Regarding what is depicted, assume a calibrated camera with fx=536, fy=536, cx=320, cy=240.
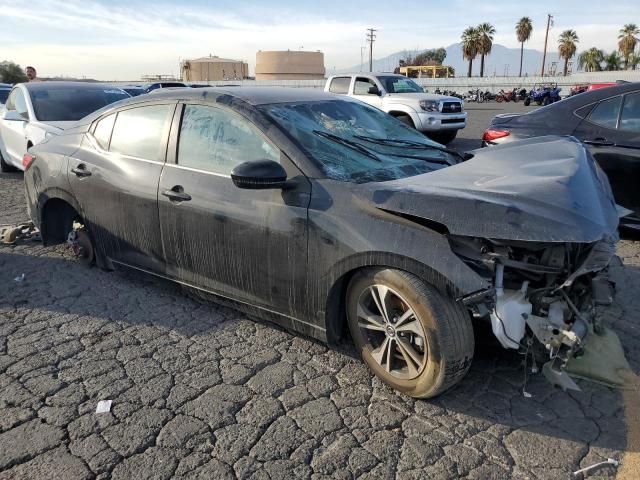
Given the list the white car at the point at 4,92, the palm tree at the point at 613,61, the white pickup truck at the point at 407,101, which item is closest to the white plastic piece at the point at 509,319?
the white pickup truck at the point at 407,101

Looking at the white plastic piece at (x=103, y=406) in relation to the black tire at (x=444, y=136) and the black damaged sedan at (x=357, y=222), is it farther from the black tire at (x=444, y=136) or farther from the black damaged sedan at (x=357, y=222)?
the black tire at (x=444, y=136)

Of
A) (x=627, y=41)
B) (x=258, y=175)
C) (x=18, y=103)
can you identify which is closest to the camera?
(x=258, y=175)

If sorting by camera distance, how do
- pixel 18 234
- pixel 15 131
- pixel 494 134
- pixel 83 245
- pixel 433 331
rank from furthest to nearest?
pixel 15 131
pixel 494 134
pixel 18 234
pixel 83 245
pixel 433 331

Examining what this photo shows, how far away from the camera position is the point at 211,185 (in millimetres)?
3516

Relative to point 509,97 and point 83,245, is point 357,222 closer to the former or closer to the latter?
point 83,245

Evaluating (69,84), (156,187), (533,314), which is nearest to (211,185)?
(156,187)

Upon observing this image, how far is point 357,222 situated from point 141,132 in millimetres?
2101

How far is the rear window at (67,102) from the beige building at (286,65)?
71.7 meters

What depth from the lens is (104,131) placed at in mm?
4406

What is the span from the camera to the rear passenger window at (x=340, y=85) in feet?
47.1

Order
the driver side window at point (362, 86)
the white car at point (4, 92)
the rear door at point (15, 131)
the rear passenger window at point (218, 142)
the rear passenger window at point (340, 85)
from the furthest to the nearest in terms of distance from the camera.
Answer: the rear passenger window at point (340, 85) → the driver side window at point (362, 86) → the white car at point (4, 92) → the rear door at point (15, 131) → the rear passenger window at point (218, 142)

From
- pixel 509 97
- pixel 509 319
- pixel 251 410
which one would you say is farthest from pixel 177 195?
pixel 509 97

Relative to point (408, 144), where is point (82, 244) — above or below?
below

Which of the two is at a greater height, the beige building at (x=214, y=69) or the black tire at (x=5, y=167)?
the beige building at (x=214, y=69)
